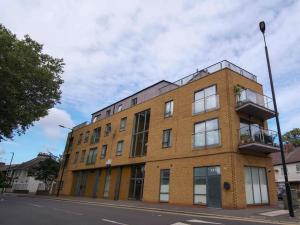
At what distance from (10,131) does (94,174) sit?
13.5 metres

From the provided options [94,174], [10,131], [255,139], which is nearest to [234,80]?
[255,139]

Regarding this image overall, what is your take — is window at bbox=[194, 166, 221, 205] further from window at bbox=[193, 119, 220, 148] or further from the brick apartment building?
window at bbox=[193, 119, 220, 148]

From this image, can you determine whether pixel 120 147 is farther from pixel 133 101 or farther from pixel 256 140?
pixel 256 140

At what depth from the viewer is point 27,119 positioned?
21.7 metres

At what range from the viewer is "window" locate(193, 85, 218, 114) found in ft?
68.3

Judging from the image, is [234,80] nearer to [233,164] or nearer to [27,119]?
[233,164]

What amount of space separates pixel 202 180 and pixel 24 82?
14727 mm

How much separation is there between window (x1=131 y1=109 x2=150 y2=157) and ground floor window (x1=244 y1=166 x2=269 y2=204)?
33.8 feet

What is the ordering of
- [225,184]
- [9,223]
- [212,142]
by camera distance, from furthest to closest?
[212,142] < [225,184] < [9,223]

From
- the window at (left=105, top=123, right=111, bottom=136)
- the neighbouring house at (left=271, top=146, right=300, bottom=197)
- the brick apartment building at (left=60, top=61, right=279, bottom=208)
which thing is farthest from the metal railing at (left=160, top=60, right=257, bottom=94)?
the neighbouring house at (left=271, top=146, right=300, bottom=197)

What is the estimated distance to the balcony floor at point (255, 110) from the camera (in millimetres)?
19123

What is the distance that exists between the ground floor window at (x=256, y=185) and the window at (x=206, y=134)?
2.91m

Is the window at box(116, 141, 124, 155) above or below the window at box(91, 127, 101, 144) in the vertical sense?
below

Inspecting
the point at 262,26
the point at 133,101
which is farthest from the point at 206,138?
the point at 133,101
